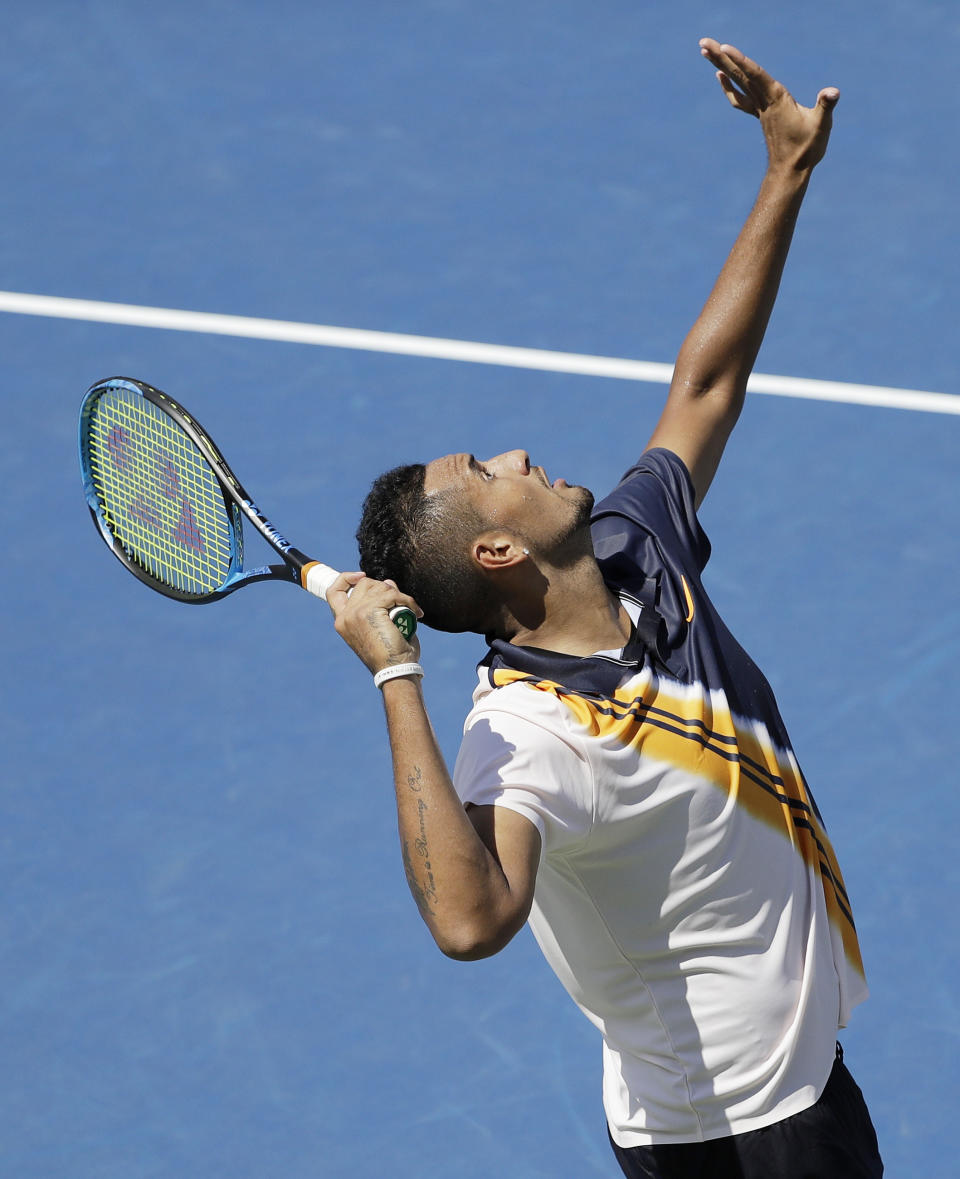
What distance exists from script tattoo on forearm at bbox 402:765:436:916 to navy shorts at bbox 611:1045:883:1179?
0.96m

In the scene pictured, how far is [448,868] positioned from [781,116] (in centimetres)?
217

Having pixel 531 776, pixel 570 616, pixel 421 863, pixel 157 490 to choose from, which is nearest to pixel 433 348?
pixel 157 490

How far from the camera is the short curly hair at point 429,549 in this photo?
12.3 ft

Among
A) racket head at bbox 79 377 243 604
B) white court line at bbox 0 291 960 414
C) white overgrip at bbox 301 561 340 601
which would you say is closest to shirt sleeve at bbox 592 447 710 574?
white overgrip at bbox 301 561 340 601

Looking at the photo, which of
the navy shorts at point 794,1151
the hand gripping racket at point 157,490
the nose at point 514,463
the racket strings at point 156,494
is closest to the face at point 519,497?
the nose at point 514,463

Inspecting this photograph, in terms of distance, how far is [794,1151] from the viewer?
355 centimetres

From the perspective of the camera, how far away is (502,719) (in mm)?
3348

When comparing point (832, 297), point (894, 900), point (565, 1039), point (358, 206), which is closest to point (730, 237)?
point (832, 297)

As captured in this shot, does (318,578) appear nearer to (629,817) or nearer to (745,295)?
(629,817)

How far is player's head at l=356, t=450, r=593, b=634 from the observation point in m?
3.72

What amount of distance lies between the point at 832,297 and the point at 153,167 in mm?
3375

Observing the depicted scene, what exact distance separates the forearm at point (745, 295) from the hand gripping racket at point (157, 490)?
116 cm

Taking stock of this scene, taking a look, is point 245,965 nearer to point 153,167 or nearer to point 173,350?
point 173,350

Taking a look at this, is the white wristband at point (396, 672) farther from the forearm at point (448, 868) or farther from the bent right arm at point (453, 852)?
the forearm at point (448, 868)
